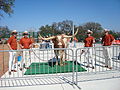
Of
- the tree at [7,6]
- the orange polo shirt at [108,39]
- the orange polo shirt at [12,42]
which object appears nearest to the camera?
the orange polo shirt at [12,42]

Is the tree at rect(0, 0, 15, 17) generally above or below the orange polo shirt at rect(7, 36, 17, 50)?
above

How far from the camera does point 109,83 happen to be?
5.37 m

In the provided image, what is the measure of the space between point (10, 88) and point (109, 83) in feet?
10.4

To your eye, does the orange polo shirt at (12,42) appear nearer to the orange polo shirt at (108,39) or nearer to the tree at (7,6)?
the orange polo shirt at (108,39)

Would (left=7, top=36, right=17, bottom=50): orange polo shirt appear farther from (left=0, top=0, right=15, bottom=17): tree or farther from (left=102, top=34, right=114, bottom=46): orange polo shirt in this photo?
(left=0, top=0, right=15, bottom=17): tree

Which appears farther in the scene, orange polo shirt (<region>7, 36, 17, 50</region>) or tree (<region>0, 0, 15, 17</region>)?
tree (<region>0, 0, 15, 17</region>)

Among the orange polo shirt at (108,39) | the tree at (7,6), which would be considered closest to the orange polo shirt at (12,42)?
the orange polo shirt at (108,39)

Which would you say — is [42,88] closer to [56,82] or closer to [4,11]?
[56,82]

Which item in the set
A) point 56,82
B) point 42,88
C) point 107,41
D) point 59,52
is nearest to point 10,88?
point 42,88

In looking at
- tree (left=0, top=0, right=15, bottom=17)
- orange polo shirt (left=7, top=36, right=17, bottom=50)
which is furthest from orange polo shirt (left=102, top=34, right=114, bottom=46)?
tree (left=0, top=0, right=15, bottom=17)

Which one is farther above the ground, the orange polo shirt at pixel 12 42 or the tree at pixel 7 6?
the tree at pixel 7 6

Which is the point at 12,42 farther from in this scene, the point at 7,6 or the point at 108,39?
the point at 7,6

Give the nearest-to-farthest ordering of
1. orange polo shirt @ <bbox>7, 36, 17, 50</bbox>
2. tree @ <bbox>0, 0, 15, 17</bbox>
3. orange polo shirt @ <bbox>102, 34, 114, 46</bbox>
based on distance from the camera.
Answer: orange polo shirt @ <bbox>7, 36, 17, 50</bbox> → orange polo shirt @ <bbox>102, 34, 114, 46</bbox> → tree @ <bbox>0, 0, 15, 17</bbox>

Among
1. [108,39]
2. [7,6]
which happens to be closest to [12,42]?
[108,39]
